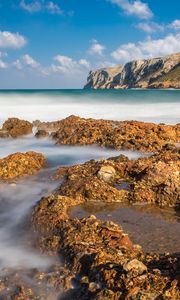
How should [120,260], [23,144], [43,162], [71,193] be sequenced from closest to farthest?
[120,260]
[71,193]
[43,162]
[23,144]

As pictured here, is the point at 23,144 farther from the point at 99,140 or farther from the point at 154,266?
the point at 154,266

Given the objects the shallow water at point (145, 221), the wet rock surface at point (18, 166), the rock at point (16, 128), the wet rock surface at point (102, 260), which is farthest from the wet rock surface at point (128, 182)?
the rock at point (16, 128)

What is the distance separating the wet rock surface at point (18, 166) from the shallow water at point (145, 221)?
2836mm

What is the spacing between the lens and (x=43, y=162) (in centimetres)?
1091

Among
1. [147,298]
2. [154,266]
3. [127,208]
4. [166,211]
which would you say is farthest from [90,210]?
[147,298]

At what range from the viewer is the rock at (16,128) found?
17.8 meters

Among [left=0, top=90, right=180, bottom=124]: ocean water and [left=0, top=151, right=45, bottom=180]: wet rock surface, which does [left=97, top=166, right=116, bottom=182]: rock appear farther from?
[left=0, top=90, right=180, bottom=124]: ocean water

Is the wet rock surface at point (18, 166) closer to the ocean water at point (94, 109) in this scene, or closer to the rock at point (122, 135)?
the rock at point (122, 135)

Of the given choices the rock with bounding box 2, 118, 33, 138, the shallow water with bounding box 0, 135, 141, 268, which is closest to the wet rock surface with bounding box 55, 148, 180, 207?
the shallow water with bounding box 0, 135, 141, 268

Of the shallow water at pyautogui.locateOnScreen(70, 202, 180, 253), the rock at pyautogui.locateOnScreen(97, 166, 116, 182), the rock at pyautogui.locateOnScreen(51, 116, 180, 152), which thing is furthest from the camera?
the rock at pyautogui.locateOnScreen(51, 116, 180, 152)

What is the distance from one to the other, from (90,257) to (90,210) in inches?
92.6

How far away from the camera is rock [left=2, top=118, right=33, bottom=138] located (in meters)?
17.8

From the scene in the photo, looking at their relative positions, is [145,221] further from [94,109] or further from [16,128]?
[94,109]

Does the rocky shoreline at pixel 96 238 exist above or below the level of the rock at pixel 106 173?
below
